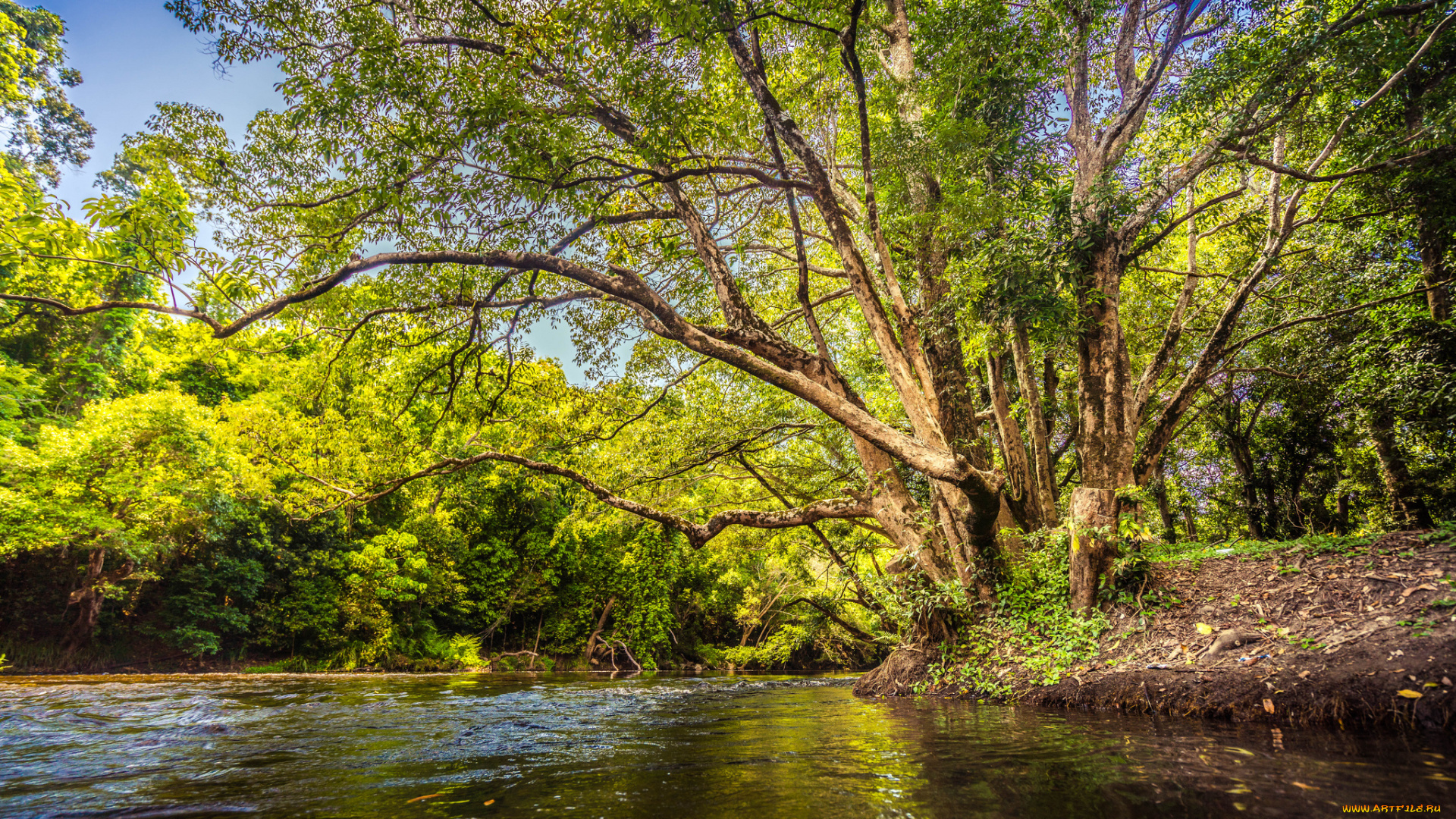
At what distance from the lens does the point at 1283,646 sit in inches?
191

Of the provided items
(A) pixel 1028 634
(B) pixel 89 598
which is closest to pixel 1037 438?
(A) pixel 1028 634

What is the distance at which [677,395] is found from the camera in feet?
37.1

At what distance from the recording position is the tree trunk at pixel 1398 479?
9.95 m

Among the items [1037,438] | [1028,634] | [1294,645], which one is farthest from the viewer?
[1037,438]

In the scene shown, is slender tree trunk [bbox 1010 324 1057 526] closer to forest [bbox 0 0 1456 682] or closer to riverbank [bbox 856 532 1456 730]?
forest [bbox 0 0 1456 682]

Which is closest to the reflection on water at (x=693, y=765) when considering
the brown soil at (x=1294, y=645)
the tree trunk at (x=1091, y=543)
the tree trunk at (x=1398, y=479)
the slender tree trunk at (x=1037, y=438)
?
the brown soil at (x=1294, y=645)

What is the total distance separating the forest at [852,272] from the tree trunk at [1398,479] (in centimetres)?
6

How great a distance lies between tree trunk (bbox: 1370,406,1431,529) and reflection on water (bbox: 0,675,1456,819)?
9.96 meters

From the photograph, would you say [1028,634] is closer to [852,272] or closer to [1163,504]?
[852,272]

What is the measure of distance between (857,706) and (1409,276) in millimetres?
11353

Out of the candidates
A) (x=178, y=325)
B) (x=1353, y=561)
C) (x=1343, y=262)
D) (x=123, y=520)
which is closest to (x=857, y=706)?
(x=1353, y=561)

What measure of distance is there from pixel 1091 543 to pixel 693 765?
5.80 meters

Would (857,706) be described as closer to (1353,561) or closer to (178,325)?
(1353,561)

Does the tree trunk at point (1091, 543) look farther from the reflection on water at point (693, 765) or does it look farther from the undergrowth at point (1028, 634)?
the reflection on water at point (693, 765)
